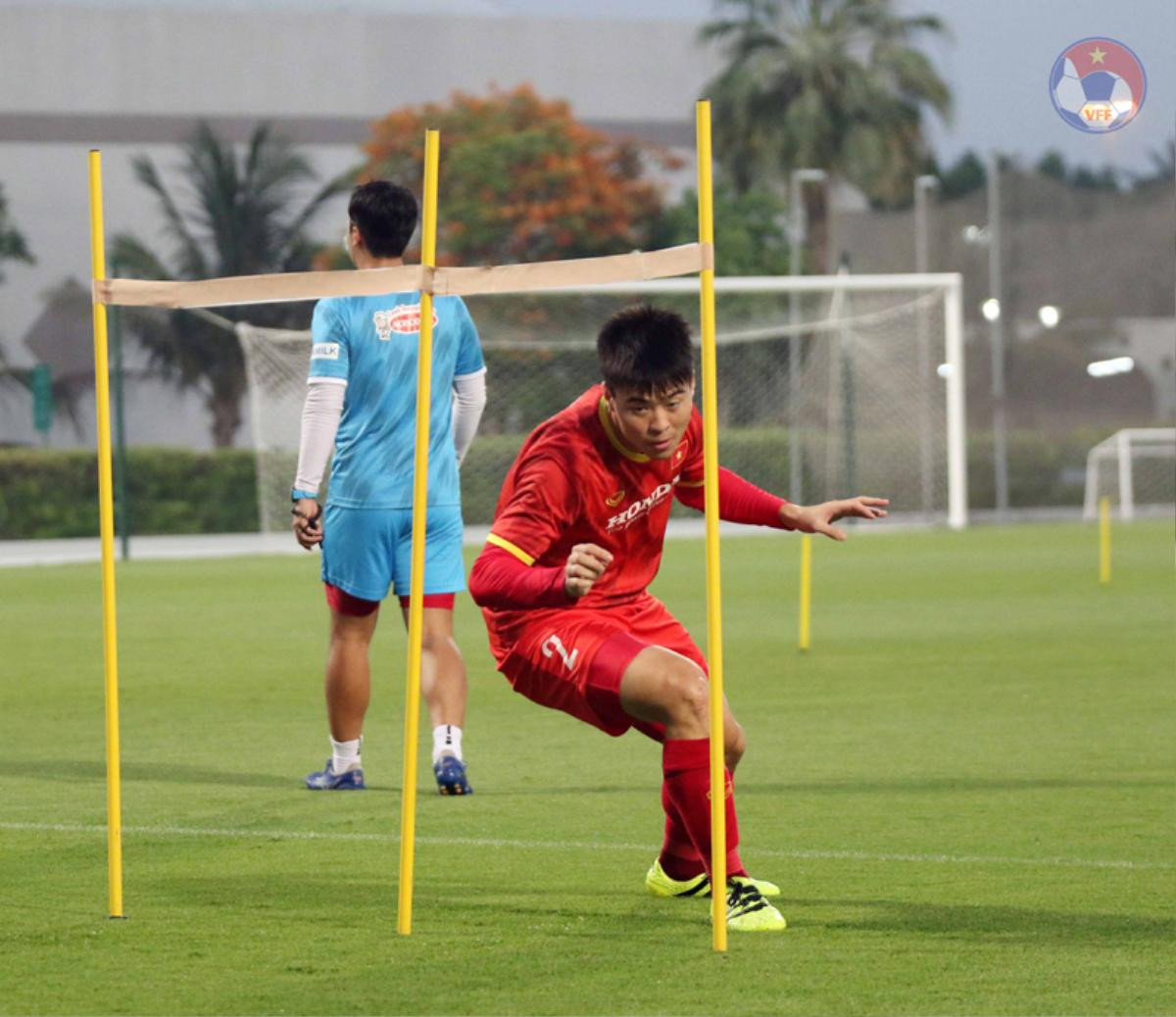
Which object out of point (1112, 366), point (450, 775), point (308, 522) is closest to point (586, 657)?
point (308, 522)

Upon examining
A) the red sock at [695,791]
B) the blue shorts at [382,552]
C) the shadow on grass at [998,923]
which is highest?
the blue shorts at [382,552]

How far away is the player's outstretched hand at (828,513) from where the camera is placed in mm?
6094

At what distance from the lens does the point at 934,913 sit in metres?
6.00

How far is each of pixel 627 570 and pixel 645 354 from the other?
788 millimetres

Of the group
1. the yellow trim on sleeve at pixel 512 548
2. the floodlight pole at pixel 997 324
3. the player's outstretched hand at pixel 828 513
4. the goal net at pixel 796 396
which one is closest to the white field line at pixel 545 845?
the player's outstretched hand at pixel 828 513

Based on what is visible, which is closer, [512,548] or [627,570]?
[512,548]

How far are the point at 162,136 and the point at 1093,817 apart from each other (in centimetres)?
4953

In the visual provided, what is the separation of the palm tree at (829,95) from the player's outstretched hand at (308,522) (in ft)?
152

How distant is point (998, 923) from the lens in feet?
19.2

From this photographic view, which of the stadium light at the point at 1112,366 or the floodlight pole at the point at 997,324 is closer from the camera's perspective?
the floodlight pole at the point at 997,324

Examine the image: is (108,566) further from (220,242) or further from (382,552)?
(220,242)

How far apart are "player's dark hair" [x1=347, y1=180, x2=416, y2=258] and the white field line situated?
219cm

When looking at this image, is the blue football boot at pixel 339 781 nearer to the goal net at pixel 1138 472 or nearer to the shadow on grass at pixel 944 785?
→ the shadow on grass at pixel 944 785

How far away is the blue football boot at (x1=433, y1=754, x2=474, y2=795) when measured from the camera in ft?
27.7
